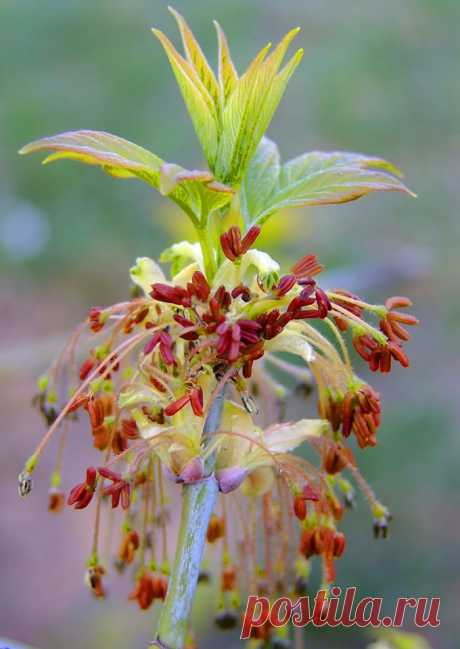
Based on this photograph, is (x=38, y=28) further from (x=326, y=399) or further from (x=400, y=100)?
(x=326, y=399)

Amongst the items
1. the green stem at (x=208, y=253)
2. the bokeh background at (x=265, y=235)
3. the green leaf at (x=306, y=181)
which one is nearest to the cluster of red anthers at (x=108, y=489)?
the green stem at (x=208, y=253)

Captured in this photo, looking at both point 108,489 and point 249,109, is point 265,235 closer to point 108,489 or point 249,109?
point 249,109

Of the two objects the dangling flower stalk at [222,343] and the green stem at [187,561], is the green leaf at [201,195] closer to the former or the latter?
the dangling flower stalk at [222,343]

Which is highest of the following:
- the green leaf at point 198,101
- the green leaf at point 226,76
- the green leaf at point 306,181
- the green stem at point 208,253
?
the green leaf at point 226,76

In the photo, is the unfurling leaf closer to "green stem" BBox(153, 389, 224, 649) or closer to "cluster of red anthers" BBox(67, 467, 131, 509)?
"green stem" BBox(153, 389, 224, 649)

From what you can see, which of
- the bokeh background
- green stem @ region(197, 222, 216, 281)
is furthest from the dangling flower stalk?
the bokeh background

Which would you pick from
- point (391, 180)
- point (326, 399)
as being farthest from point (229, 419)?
point (391, 180)
